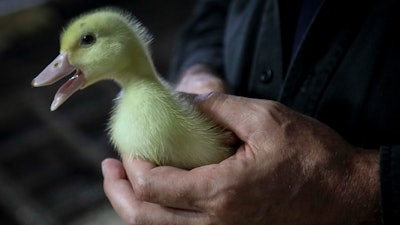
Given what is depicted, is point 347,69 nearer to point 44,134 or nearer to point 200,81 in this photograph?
point 200,81

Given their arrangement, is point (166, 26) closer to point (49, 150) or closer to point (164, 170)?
point (49, 150)

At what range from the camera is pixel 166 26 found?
1.91 m

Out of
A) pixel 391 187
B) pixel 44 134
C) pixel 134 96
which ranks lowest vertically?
pixel 44 134

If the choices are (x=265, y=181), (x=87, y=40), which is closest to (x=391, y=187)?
(x=265, y=181)

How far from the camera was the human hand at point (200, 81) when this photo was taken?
0.82m

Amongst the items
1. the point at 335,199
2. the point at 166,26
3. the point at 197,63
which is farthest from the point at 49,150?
the point at 335,199

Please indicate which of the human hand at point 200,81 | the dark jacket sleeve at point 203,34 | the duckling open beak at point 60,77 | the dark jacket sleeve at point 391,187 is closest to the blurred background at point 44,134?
the dark jacket sleeve at point 203,34

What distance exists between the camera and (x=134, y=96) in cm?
63

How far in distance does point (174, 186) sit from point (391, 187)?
0.75 feet

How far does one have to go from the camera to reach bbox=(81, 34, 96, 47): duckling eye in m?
0.62

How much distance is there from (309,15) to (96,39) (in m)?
0.30

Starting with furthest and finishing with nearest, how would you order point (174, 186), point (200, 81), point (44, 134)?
point (44, 134) → point (200, 81) → point (174, 186)

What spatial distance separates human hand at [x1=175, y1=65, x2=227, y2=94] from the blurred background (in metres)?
0.65

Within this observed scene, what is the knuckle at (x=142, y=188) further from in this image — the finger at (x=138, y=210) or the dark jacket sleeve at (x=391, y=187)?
the dark jacket sleeve at (x=391, y=187)
